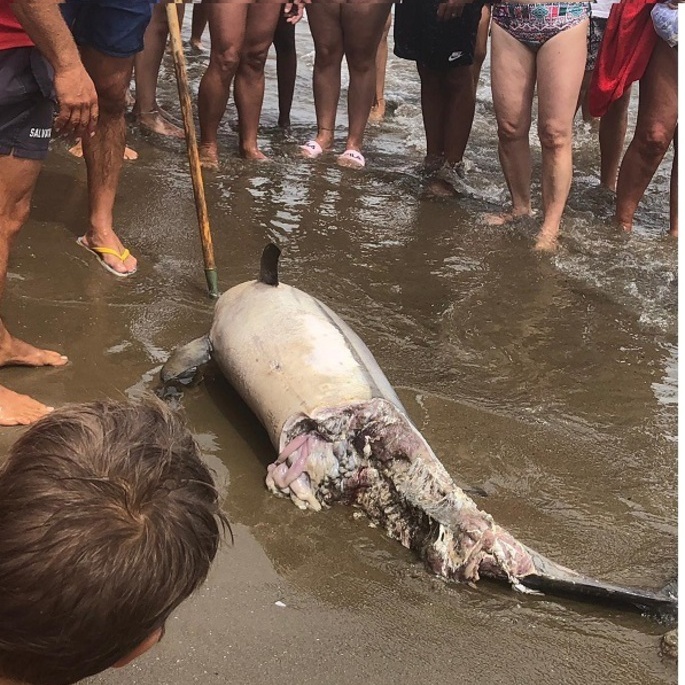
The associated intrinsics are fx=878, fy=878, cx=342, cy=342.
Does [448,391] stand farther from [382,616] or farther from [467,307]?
[382,616]

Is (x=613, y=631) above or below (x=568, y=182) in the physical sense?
below

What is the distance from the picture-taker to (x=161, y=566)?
1218mm

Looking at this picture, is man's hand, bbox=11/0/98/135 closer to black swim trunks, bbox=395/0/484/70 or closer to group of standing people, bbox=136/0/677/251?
group of standing people, bbox=136/0/677/251

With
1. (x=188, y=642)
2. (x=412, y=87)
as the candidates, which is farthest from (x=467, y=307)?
(x=412, y=87)

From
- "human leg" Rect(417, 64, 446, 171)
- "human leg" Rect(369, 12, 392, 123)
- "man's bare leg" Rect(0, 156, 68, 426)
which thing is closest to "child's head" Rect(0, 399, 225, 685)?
"man's bare leg" Rect(0, 156, 68, 426)

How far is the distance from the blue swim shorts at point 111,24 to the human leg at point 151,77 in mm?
2366

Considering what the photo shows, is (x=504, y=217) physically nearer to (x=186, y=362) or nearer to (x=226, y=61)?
(x=226, y=61)

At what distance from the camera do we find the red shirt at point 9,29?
2.86 m

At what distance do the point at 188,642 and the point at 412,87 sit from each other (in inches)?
295

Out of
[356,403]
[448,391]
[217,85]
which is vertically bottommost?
[448,391]

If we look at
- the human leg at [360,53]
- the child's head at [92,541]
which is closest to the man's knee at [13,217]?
the child's head at [92,541]

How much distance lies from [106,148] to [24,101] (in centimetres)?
103

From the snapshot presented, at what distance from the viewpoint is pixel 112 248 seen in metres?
4.11

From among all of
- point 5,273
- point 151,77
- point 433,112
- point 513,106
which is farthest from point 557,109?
point 5,273
